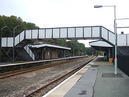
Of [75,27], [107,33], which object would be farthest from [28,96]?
[75,27]

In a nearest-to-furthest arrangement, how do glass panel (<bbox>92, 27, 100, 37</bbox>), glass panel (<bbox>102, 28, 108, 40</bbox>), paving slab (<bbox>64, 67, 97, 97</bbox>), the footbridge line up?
paving slab (<bbox>64, 67, 97, 97</bbox>)
glass panel (<bbox>102, 28, 108, 40</bbox>)
the footbridge
glass panel (<bbox>92, 27, 100, 37</bbox>)

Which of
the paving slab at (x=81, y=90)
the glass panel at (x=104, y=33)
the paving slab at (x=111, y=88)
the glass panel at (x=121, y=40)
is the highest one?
the glass panel at (x=104, y=33)

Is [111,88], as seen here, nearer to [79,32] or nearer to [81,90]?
[81,90]

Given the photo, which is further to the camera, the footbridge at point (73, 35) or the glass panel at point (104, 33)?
the footbridge at point (73, 35)

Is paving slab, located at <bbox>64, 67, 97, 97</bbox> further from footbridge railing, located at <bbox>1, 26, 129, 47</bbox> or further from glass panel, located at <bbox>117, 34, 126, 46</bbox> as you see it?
glass panel, located at <bbox>117, 34, 126, 46</bbox>

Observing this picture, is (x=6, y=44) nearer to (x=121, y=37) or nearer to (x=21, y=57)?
(x=21, y=57)

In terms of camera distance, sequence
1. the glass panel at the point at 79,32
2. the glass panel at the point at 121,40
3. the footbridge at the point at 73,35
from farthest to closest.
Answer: the glass panel at the point at 79,32 → the glass panel at the point at 121,40 → the footbridge at the point at 73,35

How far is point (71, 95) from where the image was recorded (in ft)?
39.4

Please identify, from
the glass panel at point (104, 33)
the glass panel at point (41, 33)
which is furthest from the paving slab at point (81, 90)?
the glass panel at point (41, 33)

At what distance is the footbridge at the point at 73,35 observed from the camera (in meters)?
48.2

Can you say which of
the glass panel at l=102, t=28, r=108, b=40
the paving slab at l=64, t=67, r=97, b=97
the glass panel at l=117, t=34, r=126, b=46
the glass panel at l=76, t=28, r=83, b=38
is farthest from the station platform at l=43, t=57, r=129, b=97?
the glass panel at l=76, t=28, r=83, b=38

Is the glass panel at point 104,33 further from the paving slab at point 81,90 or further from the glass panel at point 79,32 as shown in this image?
the paving slab at point 81,90

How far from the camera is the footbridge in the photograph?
158ft

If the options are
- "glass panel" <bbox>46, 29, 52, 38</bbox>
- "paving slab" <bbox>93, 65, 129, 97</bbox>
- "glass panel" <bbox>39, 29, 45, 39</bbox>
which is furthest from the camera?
"glass panel" <bbox>39, 29, 45, 39</bbox>
